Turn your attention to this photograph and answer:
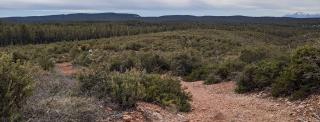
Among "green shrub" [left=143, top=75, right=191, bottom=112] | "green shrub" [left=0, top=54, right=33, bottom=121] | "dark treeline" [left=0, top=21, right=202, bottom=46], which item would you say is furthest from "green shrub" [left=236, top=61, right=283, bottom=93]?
"dark treeline" [left=0, top=21, right=202, bottom=46]

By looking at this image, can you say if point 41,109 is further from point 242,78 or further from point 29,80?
point 242,78

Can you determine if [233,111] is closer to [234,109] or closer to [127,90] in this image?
[234,109]

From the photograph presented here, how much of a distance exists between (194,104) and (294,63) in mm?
2854

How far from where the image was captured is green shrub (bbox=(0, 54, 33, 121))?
7.30m

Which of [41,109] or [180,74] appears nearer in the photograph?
[41,109]

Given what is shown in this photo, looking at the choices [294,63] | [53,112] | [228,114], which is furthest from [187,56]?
[53,112]

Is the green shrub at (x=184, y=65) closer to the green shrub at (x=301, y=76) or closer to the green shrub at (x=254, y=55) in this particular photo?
the green shrub at (x=254, y=55)

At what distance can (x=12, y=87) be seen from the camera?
7645mm

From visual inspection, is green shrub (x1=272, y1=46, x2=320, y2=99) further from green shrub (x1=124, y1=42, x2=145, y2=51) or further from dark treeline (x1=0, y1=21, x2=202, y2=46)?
dark treeline (x1=0, y1=21, x2=202, y2=46)

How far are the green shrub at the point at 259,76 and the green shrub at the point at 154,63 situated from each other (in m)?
7.63

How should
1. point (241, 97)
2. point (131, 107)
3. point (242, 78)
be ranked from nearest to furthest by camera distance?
point (131, 107) → point (241, 97) → point (242, 78)

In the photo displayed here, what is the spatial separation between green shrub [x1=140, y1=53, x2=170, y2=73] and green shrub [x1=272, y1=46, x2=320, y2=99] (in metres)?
9.60

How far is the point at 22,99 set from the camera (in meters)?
7.84

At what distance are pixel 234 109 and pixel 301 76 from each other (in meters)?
2.02
